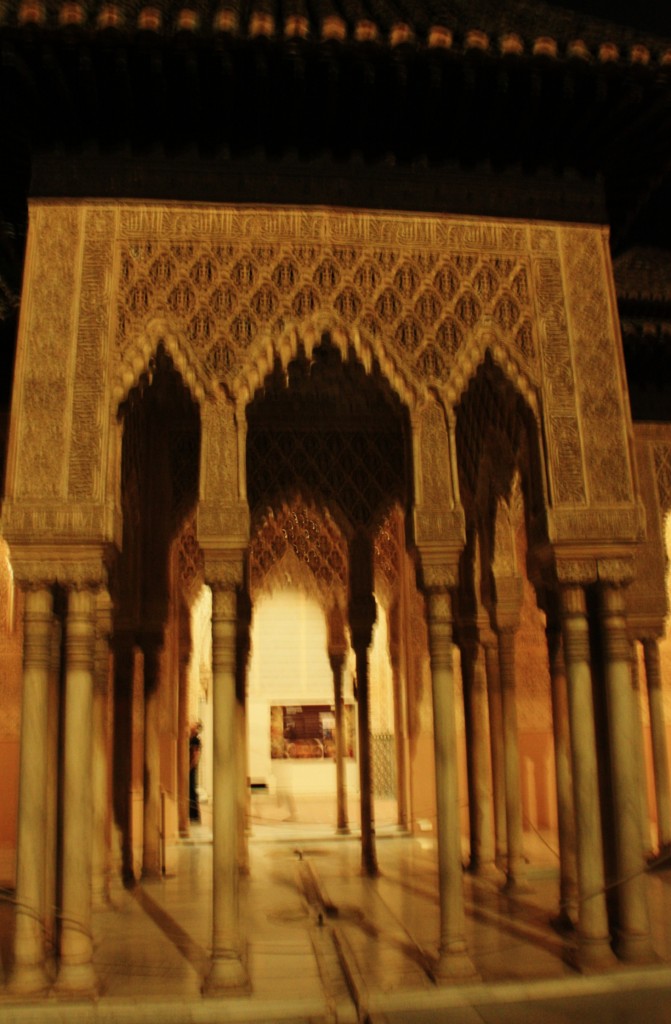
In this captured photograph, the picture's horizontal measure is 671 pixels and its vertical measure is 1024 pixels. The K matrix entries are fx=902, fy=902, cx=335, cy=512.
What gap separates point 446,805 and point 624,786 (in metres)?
1.15

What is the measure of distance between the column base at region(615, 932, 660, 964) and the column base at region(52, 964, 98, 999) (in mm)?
3197

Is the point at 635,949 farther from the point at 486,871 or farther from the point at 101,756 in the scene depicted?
the point at 101,756

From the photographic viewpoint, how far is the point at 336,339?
20.5 ft

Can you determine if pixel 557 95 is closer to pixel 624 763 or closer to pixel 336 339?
pixel 336 339

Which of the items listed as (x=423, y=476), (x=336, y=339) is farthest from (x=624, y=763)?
(x=336, y=339)

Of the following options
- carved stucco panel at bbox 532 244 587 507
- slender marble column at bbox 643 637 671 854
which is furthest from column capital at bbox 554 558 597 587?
slender marble column at bbox 643 637 671 854

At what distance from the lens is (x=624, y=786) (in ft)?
19.0

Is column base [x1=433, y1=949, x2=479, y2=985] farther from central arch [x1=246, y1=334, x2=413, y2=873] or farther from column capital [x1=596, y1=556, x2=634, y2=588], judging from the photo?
central arch [x1=246, y1=334, x2=413, y2=873]

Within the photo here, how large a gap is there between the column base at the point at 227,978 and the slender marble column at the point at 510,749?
11.5 ft

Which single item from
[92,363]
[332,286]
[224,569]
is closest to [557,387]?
[332,286]

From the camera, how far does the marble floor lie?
502 cm

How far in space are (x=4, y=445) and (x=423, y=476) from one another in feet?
14.2

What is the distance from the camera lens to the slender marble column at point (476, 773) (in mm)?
8773

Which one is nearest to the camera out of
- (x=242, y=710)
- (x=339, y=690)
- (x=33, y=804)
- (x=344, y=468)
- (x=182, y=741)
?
(x=33, y=804)
